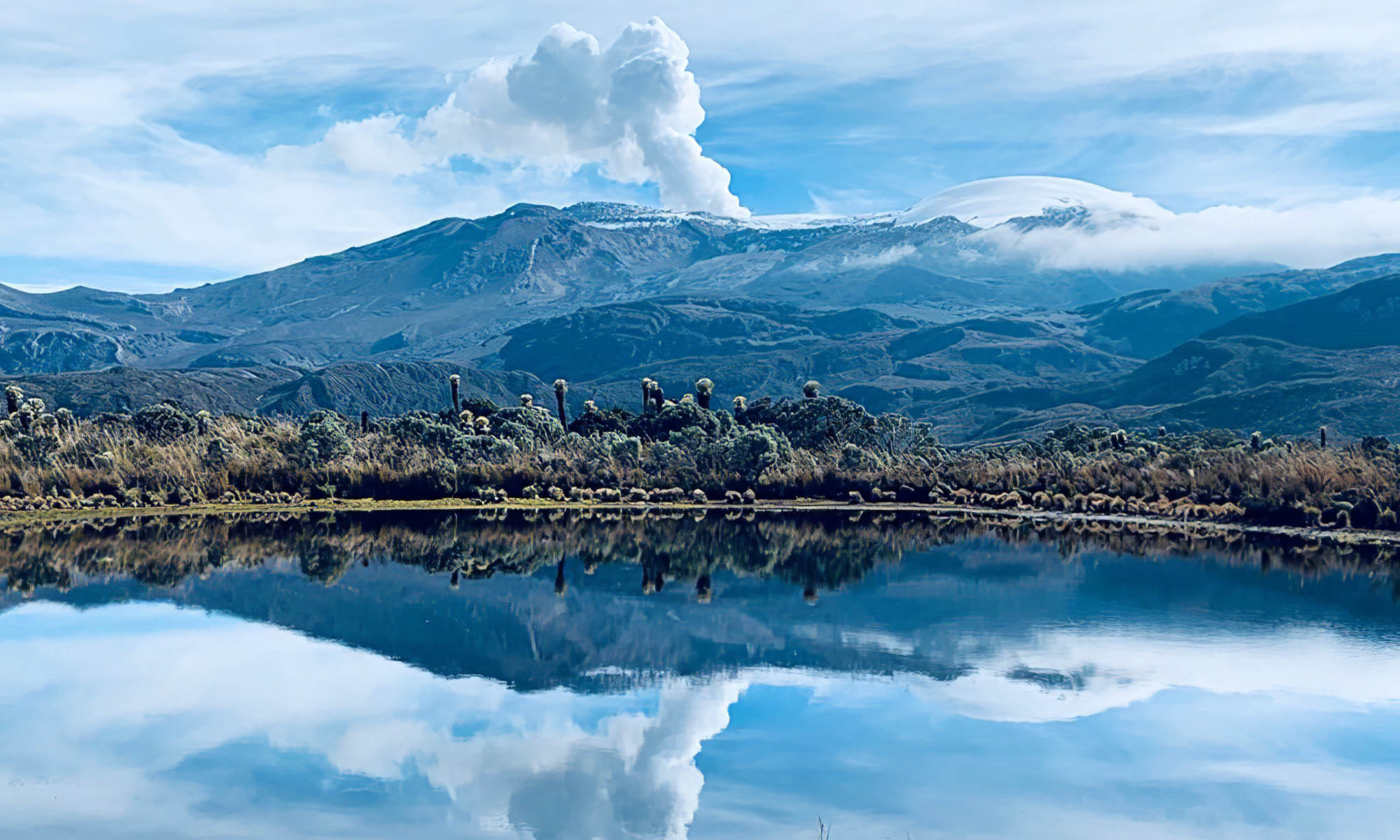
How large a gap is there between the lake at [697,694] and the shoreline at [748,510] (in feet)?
12.8

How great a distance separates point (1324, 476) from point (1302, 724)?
74.6 ft

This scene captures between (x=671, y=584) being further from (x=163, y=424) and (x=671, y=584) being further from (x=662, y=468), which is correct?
(x=163, y=424)

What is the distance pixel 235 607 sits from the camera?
24.3m

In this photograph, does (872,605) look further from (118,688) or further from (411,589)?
(118,688)

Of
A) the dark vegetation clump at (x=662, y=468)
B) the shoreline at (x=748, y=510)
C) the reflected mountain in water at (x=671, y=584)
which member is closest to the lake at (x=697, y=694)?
the reflected mountain in water at (x=671, y=584)

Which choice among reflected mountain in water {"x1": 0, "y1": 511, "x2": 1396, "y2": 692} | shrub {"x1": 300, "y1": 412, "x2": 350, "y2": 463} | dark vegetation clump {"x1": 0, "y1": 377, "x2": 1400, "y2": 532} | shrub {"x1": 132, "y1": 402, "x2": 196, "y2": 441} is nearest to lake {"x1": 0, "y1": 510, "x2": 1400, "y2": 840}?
reflected mountain in water {"x1": 0, "y1": 511, "x2": 1396, "y2": 692}

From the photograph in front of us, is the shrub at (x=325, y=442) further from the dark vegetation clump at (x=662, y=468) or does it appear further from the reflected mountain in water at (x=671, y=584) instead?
the reflected mountain in water at (x=671, y=584)

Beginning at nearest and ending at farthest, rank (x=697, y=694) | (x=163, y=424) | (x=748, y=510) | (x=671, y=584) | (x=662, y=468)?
(x=697, y=694) → (x=671, y=584) → (x=748, y=510) → (x=662, y=468) → (x=163, y=424)

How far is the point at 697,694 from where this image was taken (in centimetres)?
1767

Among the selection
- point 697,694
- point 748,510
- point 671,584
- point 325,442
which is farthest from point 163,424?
point 697,694

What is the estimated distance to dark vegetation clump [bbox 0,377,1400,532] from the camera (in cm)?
3844

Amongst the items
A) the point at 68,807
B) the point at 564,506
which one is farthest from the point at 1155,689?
the point at 564,506

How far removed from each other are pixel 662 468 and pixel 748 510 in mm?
6576

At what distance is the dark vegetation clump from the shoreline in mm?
817
